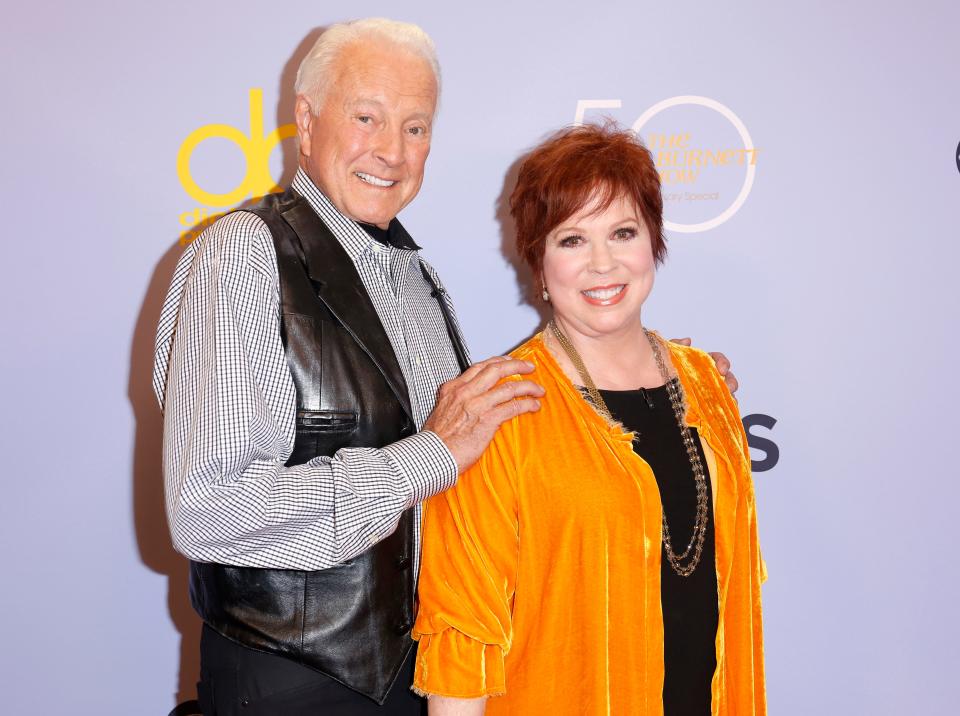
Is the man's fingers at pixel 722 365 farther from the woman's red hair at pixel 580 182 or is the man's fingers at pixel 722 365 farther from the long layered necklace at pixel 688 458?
the woman's red hair at pixel 580 182

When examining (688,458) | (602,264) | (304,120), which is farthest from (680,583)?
(304,120)

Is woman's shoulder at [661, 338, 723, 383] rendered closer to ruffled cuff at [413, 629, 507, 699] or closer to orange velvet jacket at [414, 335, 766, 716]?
orange velvet jacket at [414, 335, 766, 716]

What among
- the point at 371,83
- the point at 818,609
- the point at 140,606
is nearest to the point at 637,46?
the point at 371,83

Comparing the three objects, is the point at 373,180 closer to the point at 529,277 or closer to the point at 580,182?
the point at 580,182

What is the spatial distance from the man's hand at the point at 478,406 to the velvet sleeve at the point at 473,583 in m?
0.05

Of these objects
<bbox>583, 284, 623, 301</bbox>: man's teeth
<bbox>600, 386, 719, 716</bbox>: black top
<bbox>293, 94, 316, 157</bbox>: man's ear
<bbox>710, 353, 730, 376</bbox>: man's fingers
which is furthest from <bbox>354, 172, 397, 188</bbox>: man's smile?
<bbox>710, 353, 730, 376</bbox>: man's fingers

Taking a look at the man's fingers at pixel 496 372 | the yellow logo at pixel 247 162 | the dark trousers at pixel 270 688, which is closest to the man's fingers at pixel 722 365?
the man's fingers at pixel 496 372

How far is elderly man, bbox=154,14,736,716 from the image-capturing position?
141cm

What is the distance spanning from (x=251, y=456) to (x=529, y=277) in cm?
121

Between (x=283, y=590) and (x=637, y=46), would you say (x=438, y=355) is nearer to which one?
(x=283, y=590)

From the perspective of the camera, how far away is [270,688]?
1.56 metres

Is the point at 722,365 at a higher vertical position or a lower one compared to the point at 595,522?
higher

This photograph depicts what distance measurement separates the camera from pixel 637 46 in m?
2.35

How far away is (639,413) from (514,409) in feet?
0.93
